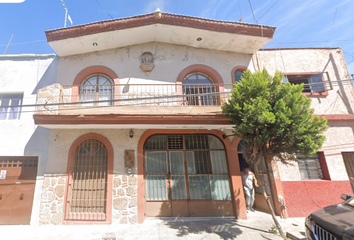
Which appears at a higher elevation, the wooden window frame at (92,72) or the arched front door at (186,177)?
the wooden window frame at (92,72)

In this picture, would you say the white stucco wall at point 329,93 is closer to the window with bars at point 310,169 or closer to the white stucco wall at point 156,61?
the window with bars at point 310,169

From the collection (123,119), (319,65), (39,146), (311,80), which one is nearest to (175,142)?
(123,119)

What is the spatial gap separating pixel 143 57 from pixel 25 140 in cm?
549

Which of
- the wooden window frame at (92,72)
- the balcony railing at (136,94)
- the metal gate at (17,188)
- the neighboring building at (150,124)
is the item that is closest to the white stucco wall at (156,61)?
the neighboring building at (150,124)

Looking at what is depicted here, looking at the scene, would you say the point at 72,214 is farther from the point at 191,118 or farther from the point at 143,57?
the point at 143,57

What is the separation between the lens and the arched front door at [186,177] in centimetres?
648

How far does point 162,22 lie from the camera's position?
23.8ft

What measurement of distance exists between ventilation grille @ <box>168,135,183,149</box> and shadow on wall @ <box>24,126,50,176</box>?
4.51 meters

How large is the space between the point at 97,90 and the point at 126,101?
1352 millimetres

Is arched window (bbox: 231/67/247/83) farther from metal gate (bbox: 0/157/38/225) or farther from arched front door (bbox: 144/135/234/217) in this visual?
metal gate (bbox: 0/157/38/225)

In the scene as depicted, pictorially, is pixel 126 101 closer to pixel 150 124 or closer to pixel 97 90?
pixel 97 90

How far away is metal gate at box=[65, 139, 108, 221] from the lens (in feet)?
20.3

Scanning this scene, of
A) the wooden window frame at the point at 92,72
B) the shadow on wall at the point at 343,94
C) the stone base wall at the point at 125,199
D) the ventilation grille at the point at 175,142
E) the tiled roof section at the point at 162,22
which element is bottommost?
the stone base wall at the point at 125,199

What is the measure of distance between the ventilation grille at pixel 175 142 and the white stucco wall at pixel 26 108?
452 cm
